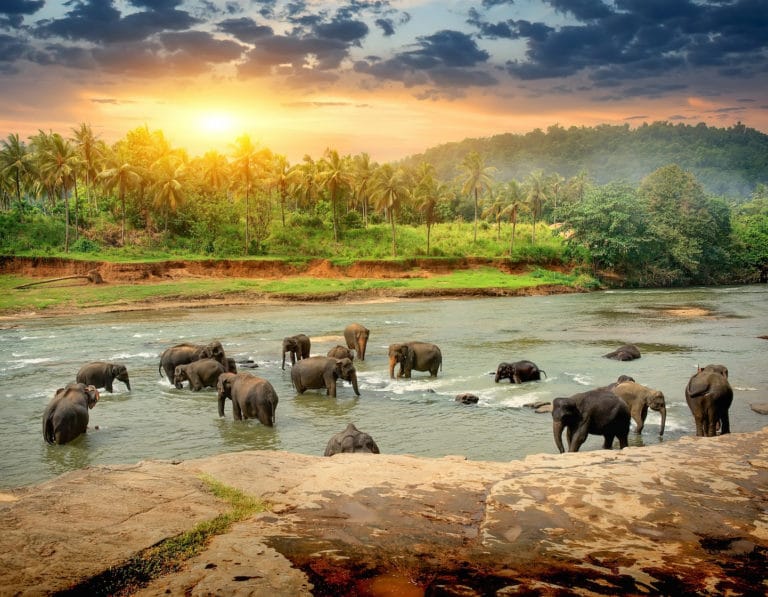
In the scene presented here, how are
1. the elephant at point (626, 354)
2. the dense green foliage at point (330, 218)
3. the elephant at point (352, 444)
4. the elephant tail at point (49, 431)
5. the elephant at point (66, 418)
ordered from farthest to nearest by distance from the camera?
the dense green foliage at point (330, 218) → the elephant at point (626, 354) → the elephant tail at point (49, 431) → the elephant at point (66, 418) → the elephant at point (352, 444)

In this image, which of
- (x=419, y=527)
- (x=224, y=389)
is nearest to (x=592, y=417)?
(x=419, y=527)

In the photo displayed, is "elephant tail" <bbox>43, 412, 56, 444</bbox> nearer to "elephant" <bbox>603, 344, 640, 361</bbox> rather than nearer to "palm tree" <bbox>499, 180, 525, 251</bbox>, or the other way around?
"elephant" <bbox>603, 344, 640, 361</bbox>

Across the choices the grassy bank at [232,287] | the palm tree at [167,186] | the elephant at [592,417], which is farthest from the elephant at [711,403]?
the palm tree at [167,186]

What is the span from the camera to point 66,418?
12.8 metres

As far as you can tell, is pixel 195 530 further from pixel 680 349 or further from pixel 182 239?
pixel 182 239

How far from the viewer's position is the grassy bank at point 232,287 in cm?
4256

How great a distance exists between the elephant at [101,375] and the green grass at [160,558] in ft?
41.5

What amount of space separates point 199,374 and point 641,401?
37.4 feet

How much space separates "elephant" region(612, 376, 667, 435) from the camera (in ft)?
42.2

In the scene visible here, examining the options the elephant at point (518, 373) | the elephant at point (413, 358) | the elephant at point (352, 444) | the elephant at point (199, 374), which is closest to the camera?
the elephant at point (352, 444)

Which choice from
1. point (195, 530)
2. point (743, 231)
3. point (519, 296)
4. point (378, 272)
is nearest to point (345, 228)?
point (378, 272)

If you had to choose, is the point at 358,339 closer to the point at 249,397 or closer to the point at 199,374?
the point at 199,374

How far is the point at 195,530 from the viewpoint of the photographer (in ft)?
19.7

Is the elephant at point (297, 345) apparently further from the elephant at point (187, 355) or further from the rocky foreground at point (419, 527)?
the rocky foreground at point (419, 527)
